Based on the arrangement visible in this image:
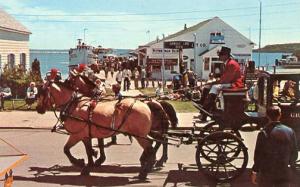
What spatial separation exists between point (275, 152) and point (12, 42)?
30.4 metres

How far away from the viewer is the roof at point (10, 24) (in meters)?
32.7

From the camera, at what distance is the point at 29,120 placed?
1880 centimetres

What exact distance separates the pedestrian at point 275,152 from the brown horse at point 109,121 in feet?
11.7

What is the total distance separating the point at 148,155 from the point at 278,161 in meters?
3.78

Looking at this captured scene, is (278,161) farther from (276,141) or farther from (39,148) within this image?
(39,148)

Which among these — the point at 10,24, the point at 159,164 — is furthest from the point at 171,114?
the point at 10,24

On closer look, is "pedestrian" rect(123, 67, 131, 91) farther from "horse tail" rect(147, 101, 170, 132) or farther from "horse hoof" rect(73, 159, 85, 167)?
"horse hoof" rect(73, 159, 85, 167)

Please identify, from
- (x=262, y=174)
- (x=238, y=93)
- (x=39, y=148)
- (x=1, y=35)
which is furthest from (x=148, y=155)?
(x=1, y=35)

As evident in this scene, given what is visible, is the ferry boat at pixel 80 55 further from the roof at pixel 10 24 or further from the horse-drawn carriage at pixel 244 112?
the horse-drawn carriage at pixel 244 112

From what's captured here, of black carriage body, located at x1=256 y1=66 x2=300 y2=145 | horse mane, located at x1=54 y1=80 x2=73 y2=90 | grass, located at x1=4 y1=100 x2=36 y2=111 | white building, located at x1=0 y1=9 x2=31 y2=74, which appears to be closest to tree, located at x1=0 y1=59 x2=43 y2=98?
grass, located at x1=4 y1=100 x2=36 y2=111

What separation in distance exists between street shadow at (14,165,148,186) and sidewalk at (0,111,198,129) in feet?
22.6

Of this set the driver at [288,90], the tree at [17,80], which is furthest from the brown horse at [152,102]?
the tree at [17,80]

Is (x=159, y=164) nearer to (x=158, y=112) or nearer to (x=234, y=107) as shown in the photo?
(x=158, y=112)

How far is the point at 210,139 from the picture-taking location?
9.48m
